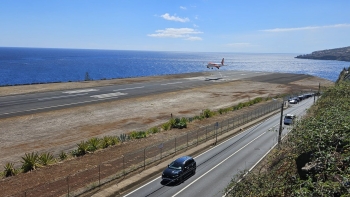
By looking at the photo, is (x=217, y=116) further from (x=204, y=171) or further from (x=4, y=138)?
(x=4, y=138)

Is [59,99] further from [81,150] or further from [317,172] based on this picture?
[317,172]

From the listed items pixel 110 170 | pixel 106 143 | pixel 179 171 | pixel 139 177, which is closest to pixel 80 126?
pixel 106 143

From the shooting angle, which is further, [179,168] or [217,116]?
[217,116]

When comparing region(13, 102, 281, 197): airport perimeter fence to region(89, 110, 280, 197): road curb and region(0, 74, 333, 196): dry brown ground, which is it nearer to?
region(89, 110, 280, 197): road curb

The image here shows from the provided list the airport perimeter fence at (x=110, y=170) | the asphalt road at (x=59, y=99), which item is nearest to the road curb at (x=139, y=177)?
the airport perimeter fence at (x=110, y=170)

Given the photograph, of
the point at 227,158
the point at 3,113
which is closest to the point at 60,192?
the point at 227,158

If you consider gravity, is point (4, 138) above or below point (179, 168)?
below

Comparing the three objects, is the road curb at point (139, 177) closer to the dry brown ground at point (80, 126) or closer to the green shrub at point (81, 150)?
the dry brown ground at point (80, 126)

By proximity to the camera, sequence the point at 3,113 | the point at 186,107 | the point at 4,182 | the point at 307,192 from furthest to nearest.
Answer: the point at 186,107 → the point at 3,113 → the point at 4,182 → the point at 307,192

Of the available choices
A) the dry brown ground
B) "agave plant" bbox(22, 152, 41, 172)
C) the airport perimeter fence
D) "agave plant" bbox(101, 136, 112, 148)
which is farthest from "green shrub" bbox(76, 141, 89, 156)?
"agave plant" bbox(22, 152, 41, 172)
